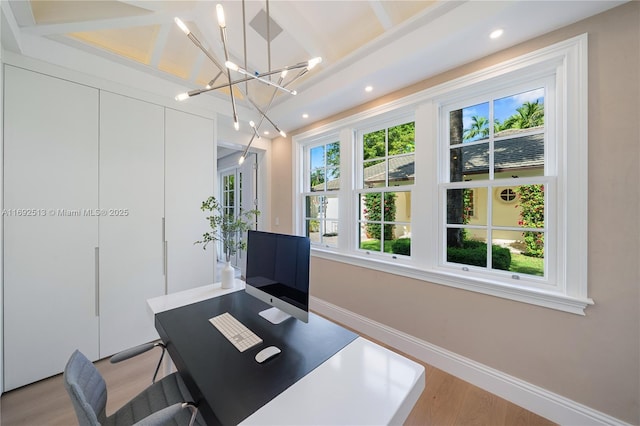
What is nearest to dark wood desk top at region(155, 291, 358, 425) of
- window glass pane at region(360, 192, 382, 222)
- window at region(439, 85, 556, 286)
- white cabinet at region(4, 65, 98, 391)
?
white cabinet at region(4, 65, 98, 391)

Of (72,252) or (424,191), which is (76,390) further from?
(424,191)

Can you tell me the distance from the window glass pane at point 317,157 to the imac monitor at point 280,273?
1948mm

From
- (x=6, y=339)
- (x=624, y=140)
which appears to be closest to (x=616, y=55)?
(x=624, y=140)

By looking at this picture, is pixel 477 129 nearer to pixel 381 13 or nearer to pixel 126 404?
pixel 381 13

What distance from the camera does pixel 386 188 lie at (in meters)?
2.44

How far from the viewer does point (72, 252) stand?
1.95m

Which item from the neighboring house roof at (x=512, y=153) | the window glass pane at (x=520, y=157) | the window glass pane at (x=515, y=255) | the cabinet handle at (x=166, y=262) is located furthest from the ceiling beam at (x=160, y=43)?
the window glass pane at (x=515, y=255)

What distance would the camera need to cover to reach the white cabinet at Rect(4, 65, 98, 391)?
5.65 feet

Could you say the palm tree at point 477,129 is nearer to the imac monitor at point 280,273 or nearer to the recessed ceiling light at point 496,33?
the recessed ceiling light at point 496,33

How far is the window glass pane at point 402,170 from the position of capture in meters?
2.30

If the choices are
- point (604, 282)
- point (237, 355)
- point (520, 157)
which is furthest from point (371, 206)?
point (237, 355)

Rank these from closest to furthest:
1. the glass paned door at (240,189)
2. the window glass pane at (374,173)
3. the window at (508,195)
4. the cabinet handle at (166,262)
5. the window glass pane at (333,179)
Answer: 1. the window at (508,195)
2. the cabinet handle at (166,262)
3. the window glass pane at (374,173)
4. the window glass pane at (333,179)
5. the glass paned door at (240,189)

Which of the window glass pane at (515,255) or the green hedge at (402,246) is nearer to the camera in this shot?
the window glass pane at (515,255)

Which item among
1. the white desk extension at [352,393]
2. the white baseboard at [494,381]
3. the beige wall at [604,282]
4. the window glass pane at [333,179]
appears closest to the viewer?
the white desk extension at [352,393]
